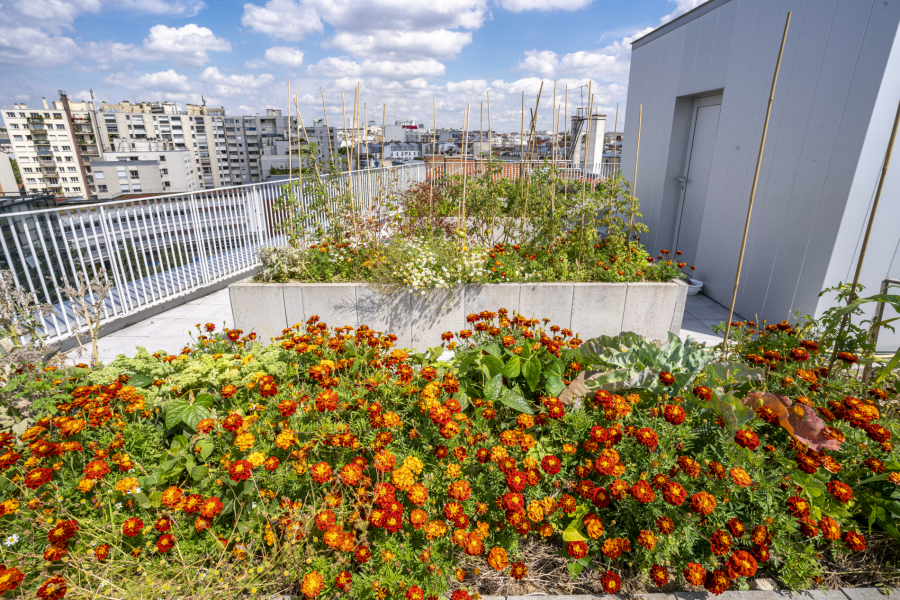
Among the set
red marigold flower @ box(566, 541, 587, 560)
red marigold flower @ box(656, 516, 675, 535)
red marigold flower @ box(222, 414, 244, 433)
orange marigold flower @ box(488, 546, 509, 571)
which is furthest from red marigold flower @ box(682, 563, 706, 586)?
red marigold flower @ box(222, 414, 244, 433)

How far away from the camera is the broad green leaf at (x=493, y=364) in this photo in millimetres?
2086

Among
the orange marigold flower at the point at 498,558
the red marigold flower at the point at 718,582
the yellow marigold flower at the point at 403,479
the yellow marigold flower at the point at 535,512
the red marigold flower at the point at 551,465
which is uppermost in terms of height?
the red marigold flower at the point at 551,465

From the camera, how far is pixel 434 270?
343 centimetres

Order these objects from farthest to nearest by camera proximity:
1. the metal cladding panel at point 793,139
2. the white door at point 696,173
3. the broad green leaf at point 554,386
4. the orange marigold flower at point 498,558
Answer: the white door at point 696,173
the metal cladding panel at point 793,139
the broad green leaf at point 554,386
the orange marigold flower at point 498,558

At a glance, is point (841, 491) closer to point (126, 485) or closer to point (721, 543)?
point (721, 543)

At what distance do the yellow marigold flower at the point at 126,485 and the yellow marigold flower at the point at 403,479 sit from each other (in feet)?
2.80

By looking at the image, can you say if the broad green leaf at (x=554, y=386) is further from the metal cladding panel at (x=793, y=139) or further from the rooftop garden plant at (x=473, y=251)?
the metal cladding panel at (x=793, y=139)

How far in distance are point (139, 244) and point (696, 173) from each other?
→ 6.67 meters

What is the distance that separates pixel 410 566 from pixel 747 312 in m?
4.50

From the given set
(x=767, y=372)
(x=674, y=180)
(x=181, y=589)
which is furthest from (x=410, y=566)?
(x=674, y=180)

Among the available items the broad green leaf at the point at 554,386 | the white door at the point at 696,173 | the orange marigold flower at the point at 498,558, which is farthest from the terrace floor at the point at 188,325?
the orange marigold flower at the point at 498,558

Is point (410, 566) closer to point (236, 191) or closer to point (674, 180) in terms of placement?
point (236, 191)

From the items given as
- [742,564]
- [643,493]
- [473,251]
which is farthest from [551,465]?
[473,251]

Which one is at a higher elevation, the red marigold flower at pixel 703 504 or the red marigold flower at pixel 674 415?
the red marigold flower at pixel 674 415
